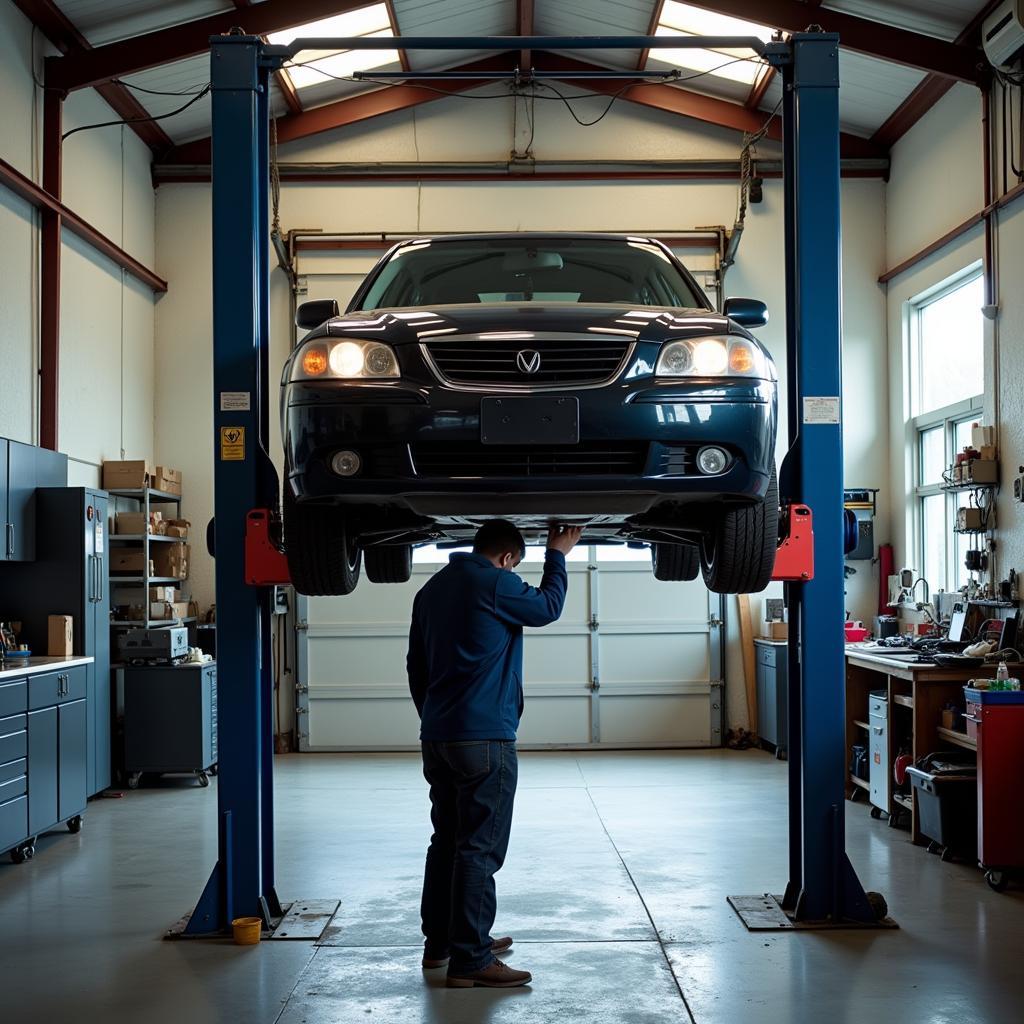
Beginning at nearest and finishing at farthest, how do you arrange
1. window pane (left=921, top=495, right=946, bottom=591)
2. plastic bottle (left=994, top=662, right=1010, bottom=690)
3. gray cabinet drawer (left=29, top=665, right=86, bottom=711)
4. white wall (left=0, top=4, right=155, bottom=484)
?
plastic bottle (left=994, top=662, right=1010, bottom=690), gray cabinet drawer (left=29, top=665, right=86, bottom=711), white wall (left=0, top=4, right=155, bottom=484), window pane (left=921, top=495, right=946, bottom=591)

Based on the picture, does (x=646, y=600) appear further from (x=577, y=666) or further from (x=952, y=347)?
(x=952, y=347)

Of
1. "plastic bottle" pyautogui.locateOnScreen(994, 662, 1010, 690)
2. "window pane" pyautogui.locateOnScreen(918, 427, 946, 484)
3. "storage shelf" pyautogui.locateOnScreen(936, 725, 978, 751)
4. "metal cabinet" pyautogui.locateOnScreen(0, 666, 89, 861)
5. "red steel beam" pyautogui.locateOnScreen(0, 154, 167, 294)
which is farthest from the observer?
"window pane" pyautogui.locateOnScreen(918, 427, 946, 484)

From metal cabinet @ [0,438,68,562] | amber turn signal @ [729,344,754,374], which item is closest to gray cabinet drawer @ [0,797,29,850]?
metal cabinet @ [0,438,68,562]

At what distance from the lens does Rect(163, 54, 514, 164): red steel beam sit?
10906mm

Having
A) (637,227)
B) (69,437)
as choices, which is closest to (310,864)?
(69,437)

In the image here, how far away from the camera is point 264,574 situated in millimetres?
4555

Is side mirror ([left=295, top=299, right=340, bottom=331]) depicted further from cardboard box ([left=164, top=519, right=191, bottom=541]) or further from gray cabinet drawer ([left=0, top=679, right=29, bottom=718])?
cardboard box ([left=164, top=519, right=191, bottom=541])

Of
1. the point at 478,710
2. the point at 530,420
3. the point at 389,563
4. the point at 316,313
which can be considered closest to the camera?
the point at 530,420

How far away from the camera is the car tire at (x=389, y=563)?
532 centimetres

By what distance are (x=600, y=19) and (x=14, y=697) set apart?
7179 mm

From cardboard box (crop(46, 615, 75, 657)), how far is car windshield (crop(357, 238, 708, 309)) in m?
3.80

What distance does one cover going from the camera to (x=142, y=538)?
30.4 feet

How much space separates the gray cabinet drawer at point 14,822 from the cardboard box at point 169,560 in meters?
3.57

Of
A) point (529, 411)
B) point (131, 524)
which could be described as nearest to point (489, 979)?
point (529, 411)
